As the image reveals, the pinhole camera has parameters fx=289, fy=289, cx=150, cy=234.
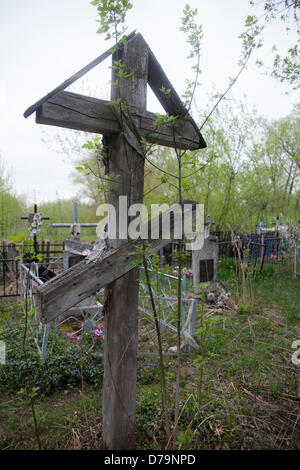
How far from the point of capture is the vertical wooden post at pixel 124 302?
1735 mm

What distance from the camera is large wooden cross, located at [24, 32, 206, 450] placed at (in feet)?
5.16

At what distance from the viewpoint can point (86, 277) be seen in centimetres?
158

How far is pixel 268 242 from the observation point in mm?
9422

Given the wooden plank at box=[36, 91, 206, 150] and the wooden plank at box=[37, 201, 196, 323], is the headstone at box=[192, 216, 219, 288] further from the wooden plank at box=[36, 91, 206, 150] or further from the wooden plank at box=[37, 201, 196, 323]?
the wooden plank at box=[37, 201, 196, 323]

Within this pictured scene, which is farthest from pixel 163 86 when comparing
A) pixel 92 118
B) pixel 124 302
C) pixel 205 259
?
pixel 205 259

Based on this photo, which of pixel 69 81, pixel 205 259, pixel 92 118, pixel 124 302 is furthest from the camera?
pixel 205 259

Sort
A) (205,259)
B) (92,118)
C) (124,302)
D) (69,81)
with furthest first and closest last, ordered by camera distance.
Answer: (205,259)
(124,302)
(92,118)
(69,81)

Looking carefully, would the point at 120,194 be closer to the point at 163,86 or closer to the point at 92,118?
the point at 92,118

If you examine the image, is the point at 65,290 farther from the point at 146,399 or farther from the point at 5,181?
the point at 5,181

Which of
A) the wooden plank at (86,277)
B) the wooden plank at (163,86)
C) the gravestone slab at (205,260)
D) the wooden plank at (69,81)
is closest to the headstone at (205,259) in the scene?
the gravestone slab at (205,260)

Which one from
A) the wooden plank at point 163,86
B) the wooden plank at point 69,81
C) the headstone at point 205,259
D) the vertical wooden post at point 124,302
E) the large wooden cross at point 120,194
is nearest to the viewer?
the wooden plank at point 69,81

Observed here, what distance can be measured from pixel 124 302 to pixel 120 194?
0.67m

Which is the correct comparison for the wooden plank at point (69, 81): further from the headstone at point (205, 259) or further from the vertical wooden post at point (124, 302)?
the headstone at point (205, 259)

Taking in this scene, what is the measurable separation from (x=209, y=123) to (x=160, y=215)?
9.29 metres
